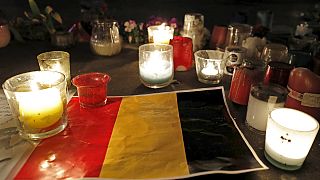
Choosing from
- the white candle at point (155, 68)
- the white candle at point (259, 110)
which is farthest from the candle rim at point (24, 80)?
the white candle at point (259, 110)

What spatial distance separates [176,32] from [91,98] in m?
0.66

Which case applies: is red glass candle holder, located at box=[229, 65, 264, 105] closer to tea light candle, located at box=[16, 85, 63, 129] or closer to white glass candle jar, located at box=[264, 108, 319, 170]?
white glass candle jar, located at box=[264, 108, 319, 170]

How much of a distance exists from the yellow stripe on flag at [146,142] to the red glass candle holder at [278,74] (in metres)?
0.26

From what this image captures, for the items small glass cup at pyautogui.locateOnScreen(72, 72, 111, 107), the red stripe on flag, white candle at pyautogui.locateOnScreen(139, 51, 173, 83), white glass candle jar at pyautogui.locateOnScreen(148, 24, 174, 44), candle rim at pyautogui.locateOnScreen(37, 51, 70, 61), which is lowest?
the red stripe on flag

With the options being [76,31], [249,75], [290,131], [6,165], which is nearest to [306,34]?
[249,75]

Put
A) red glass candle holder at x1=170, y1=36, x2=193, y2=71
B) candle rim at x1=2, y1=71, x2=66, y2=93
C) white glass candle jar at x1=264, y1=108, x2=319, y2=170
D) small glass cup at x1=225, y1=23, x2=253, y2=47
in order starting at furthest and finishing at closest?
small glass cup at x1=225, y1=23, x2=253, y2=47
red glass candle holder at x1=170, y1=36, x2=193, y2=71
candle rim at x1=2, y1=71, x2=66, y2=93
white glass candle jar at x1=264, y1=108, x2=319, y2=170

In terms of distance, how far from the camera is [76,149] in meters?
0.58

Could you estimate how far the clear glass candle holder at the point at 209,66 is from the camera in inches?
35.4

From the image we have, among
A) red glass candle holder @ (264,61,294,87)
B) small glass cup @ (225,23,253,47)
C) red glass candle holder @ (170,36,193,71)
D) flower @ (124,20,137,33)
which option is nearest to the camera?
red glass candle holder @ (264,61,294,87)

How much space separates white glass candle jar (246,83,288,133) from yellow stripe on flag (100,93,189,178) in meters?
0.18

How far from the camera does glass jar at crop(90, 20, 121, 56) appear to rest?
1.12 metres

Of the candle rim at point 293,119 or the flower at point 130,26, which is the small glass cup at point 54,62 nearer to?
the flower at point 130,26

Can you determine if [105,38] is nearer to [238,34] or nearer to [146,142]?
[238,34]

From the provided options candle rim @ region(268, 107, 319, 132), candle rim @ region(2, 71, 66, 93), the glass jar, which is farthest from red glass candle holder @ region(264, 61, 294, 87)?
the glass jar
